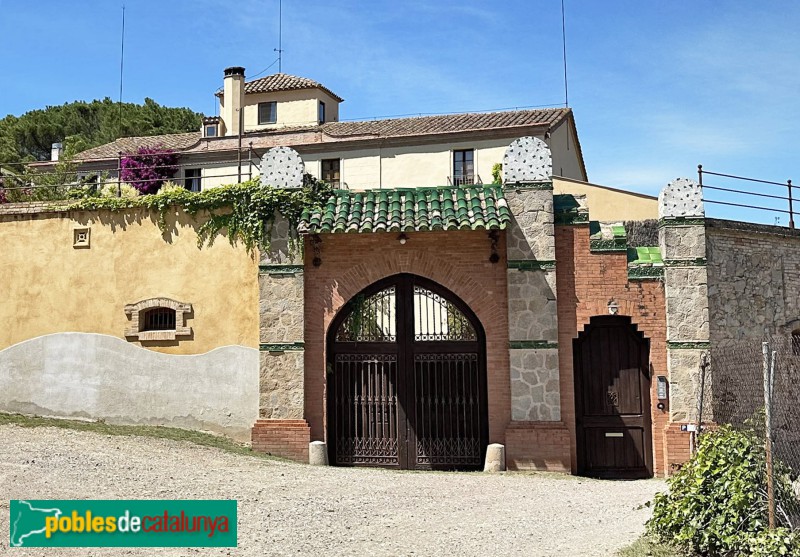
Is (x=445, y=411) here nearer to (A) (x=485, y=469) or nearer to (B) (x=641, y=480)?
(A) (x=485, y=469)

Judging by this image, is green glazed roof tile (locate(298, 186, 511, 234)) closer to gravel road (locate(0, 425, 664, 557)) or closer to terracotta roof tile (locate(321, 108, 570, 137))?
gravel road (locate(0, 425, 664, 557))

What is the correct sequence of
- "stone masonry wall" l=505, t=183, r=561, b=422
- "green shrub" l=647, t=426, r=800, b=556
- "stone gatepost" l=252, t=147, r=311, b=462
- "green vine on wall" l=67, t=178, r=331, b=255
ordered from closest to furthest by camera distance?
"green shrub" l=647, t=426, r=800, b=556 → "stone masonry wall" l=505, t=183, r=561, b=422 → "stone gatepost" l=252, t=147, r=311, b=462 → "green vine on wall" l=67, t=178, r=331, b=255

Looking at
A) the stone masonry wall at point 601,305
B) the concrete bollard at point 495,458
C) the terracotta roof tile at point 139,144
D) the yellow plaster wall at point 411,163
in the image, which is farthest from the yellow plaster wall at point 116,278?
the terracotta roof tile at point 139,144

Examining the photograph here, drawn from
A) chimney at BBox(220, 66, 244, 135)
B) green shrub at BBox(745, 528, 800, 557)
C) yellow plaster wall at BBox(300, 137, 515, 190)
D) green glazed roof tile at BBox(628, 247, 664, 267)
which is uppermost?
chimney at BBox(220, 66, 244, 135)

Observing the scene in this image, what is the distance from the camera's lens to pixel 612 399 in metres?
12.8

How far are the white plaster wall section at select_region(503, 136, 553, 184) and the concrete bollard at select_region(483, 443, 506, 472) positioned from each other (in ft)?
14.3

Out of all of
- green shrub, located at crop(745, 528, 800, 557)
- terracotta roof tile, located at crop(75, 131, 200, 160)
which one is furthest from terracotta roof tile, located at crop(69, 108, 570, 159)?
green shrub, located at crop(745, 528, 800, 557)

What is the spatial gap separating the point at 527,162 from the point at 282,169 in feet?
13.9

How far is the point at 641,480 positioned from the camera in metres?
12.5

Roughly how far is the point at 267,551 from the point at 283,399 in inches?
226

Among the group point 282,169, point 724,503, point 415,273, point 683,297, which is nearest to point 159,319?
point 282,169

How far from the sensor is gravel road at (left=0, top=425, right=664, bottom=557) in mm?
7859

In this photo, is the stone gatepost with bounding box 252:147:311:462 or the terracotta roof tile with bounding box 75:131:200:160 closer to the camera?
the stone gatepost with bounding box 252:147:311:462

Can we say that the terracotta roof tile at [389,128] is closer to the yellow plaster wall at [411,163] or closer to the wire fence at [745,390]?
the yellow plaster wall at [411,163]
